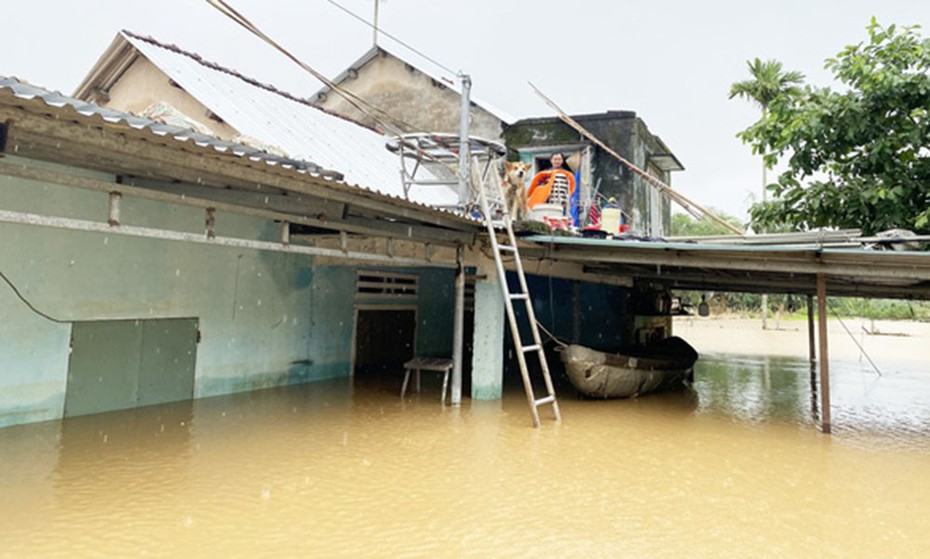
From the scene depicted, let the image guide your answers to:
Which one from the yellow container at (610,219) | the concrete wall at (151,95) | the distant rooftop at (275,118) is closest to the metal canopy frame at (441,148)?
the distant rooftop at (275,118)

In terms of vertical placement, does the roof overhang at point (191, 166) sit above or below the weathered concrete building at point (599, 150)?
below

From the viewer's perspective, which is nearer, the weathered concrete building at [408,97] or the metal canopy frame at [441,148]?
the metal canopy frame at [441,148]

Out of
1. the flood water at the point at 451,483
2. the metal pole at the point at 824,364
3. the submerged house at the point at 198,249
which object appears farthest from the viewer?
the metal pole at the point at 824,364

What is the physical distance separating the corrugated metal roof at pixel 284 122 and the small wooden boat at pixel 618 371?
12.6ft

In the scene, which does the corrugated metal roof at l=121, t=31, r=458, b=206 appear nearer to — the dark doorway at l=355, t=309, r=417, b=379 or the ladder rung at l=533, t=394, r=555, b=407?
the dark doorway at l=355, t=309, r=417, b=379

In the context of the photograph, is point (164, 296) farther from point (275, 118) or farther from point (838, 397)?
point (838, 397)

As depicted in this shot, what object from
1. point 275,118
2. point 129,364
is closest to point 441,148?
point 275,118

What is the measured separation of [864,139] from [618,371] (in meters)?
5.71

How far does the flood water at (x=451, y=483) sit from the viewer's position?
3.84 m

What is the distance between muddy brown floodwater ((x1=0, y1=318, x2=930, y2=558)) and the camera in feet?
12.6

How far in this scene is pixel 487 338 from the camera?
8578mm

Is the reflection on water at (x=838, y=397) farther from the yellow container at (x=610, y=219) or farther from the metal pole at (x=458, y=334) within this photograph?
the metal pole at (x=458, y=334)

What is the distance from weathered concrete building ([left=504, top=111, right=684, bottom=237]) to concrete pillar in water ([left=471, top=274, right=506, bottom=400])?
219 inches

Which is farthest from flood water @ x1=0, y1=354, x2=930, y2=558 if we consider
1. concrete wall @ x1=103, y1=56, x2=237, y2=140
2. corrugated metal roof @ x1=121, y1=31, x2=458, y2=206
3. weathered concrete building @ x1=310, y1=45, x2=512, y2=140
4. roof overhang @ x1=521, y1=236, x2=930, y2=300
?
weathered concrete building @ x1=310, y1=45, x2=512, y2=140
